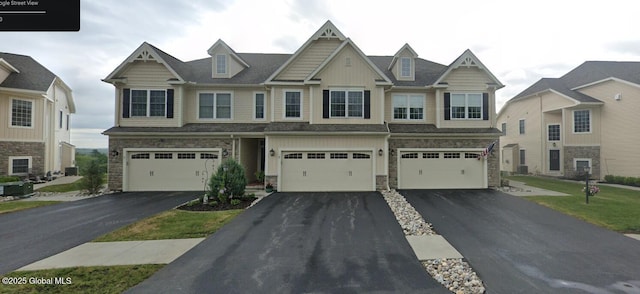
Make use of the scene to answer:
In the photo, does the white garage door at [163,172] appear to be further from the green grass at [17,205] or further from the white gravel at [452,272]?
the white gravel at [452,272]

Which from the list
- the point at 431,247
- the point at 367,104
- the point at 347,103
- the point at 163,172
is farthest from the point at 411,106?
the point at 163,172

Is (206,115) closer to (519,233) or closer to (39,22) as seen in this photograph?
(39,22)

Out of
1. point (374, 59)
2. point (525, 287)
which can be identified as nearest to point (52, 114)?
point (374, 59)

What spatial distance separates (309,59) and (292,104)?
282 centimetres

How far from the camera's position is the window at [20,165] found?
51.7 ft

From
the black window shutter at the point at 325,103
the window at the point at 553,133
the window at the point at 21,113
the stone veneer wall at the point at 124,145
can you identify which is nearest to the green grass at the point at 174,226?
the stone veneer wall at the point at 124,145

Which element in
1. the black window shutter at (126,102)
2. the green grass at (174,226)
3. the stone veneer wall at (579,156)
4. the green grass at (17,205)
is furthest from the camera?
the stone veneer wall at (579,156)

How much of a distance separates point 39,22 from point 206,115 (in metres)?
8.65

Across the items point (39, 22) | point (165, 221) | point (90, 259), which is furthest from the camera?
point (165, 221)

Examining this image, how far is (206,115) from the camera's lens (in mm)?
14414

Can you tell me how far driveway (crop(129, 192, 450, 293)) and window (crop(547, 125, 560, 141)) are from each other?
20.7m

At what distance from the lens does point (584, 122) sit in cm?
1852

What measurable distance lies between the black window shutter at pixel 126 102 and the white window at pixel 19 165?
31.1 feet

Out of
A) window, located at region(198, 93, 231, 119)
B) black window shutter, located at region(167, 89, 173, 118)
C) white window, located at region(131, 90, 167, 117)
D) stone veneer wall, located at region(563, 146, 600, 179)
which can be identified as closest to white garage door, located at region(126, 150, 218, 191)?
black window shutter, located at region(167, 89, 173, 118)
